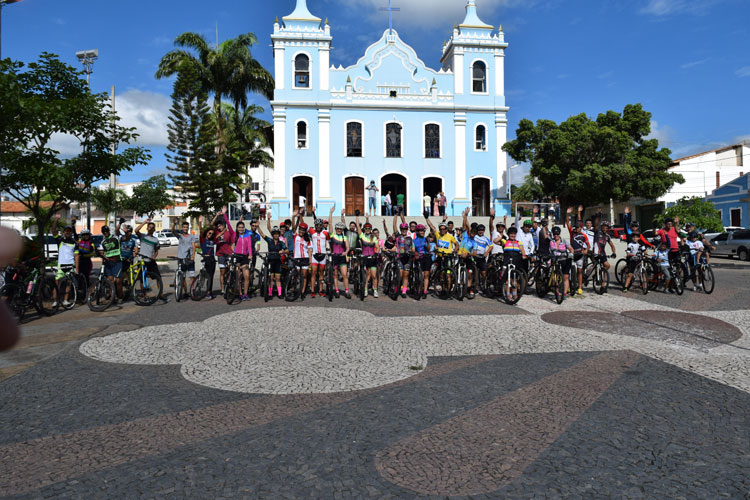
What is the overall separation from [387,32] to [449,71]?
187 inches

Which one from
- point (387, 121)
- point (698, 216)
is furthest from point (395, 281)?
point (387, 121)

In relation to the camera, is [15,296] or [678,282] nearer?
[15,296]

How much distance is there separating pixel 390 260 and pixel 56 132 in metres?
8.08

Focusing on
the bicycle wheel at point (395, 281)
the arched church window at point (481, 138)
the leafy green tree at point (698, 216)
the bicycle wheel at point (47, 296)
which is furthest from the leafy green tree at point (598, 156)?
the bicycle wheel at point (47, 296)

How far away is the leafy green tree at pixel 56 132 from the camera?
10.5 m

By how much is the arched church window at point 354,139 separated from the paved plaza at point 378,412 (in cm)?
2444

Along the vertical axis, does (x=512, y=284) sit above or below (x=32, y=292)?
below

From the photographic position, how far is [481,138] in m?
32.9

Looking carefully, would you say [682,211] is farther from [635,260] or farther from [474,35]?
[474,35]

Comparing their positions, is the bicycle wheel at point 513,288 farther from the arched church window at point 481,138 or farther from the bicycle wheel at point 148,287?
the arched church window at point 481,138

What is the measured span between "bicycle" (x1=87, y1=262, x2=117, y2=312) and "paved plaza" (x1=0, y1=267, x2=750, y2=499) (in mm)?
1980

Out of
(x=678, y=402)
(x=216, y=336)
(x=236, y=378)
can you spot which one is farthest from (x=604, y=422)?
(x=216, y=336)

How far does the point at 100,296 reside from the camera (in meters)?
10.6

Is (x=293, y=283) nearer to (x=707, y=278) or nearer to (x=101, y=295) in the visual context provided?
(x=101, y=295)
